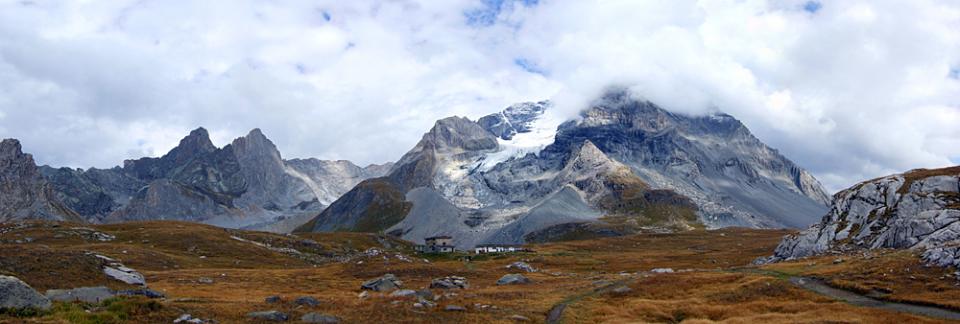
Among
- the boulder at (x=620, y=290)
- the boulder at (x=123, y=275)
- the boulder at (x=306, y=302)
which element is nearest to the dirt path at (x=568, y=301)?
the boulder at (x=620, y=290)

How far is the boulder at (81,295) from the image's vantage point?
43094 millimetres

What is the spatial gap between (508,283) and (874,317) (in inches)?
1854

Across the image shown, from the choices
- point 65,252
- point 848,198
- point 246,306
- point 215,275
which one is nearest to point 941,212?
point 848,198

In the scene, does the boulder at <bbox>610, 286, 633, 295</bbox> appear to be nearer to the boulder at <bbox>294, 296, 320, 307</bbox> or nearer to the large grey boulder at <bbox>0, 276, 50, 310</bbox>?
the boulder at <bbox>294, 296, 320, 307</bbox>

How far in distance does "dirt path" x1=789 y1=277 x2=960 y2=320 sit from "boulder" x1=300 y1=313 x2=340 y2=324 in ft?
142

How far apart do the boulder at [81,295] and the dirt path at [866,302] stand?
59.6 metres

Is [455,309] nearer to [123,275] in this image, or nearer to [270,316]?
[270,316]

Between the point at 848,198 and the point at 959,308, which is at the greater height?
the point at 848,198

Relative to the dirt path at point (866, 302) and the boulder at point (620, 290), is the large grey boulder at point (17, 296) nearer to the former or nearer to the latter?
the boulder at point (620, 290)

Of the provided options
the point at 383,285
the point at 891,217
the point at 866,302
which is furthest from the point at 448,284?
the point at 891,217


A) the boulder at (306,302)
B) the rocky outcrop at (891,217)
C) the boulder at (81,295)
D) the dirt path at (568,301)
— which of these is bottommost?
the dirt path at (568,301)

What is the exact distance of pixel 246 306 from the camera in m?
48.8

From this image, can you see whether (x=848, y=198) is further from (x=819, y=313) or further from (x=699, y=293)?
(x=819, y=313)

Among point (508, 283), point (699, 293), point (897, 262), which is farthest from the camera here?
point (508, 283)
